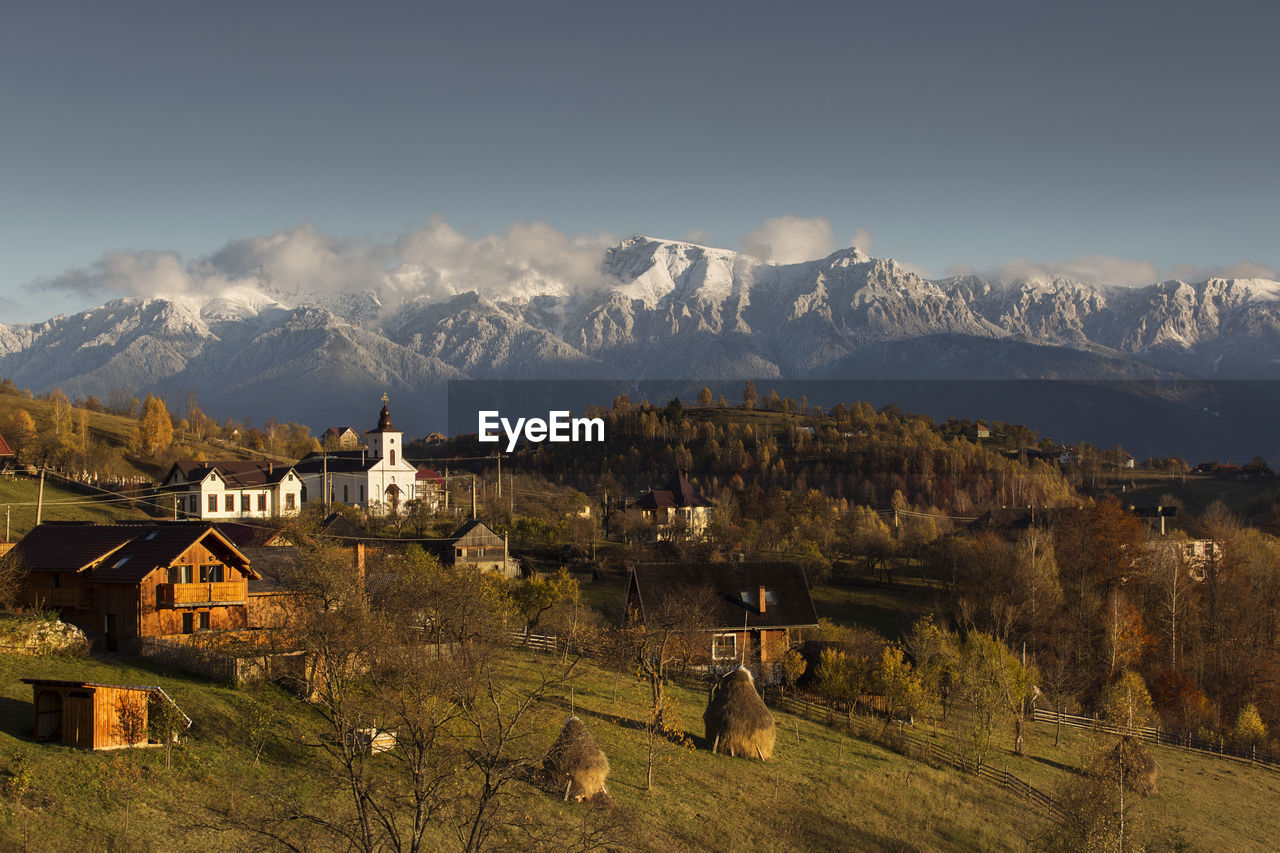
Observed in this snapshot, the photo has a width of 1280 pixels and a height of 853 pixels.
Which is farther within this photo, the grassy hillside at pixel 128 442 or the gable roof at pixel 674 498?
the gable roof at pixel 674 498

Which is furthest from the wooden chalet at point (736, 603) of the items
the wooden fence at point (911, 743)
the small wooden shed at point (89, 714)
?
the small wooden shed at point (89, 714)

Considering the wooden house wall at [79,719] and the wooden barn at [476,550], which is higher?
the wooden house wall at [79,719]

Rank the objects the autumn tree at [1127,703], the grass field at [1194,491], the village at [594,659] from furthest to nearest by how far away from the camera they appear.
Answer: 1. the grass field at [1194,491]
2. the autumn tree at [1127,703]
3. the village at [594,659]

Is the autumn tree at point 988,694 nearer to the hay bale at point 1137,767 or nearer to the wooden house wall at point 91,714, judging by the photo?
the hay bale at point 1137,767

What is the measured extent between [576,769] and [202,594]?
1772cm

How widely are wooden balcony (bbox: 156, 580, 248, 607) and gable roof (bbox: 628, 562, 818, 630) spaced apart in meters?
20.9

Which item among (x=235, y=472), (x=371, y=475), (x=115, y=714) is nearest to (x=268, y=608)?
(x=115, y=714)

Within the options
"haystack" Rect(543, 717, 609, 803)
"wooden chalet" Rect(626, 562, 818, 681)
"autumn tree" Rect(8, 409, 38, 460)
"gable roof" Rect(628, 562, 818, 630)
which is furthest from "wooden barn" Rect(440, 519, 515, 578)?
"autumn tree" Rect(8, 409, 38, 460)

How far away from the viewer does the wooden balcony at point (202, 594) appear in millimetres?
40281

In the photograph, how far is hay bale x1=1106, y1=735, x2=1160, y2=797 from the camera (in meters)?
43.1

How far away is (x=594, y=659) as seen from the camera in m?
52.2

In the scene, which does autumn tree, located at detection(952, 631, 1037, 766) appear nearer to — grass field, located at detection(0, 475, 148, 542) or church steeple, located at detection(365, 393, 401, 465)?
grass field, located at detection(0, 475, 148, 542)

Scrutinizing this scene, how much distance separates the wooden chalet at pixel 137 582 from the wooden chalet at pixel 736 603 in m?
20.9
